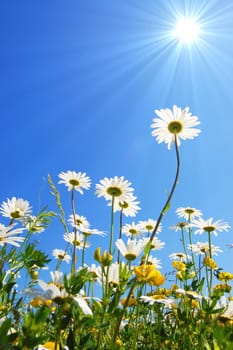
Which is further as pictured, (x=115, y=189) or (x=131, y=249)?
(x=115, y=189)

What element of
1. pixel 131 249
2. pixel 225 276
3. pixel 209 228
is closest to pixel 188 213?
pixel 209 228

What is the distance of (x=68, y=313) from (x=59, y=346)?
0.33ft

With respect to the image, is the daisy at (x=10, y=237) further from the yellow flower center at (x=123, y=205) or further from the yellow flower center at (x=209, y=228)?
the yellow flower center at (x=209, y=228)

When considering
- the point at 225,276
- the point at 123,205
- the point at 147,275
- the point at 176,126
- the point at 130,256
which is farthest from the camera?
the point at 123,205

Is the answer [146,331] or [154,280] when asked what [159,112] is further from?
[154,280]

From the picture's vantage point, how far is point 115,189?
154 inches

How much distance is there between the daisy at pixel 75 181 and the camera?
188 inches

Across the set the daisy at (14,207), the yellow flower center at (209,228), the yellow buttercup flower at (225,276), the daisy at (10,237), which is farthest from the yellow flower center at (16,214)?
the yellow flower center at (209,228)

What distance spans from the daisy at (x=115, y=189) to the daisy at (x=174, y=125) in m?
0.76

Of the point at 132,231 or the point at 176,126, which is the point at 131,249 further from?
the point at 132,231

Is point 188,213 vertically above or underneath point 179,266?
above

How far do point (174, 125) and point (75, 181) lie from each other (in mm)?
1943

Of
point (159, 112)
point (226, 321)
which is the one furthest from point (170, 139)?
point (226, 321)

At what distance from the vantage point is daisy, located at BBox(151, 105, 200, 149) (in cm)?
307
